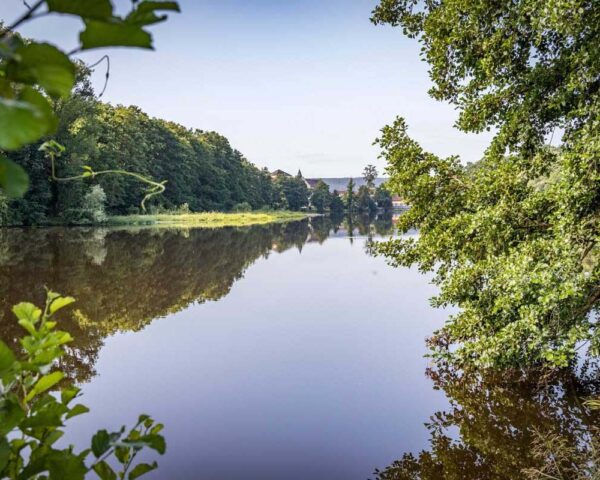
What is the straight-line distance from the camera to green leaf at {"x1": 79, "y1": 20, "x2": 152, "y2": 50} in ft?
1.74

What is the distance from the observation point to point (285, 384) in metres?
8.39

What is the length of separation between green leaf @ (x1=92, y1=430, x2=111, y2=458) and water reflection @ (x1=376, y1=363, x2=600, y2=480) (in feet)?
16.2

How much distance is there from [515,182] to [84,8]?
22.9ft

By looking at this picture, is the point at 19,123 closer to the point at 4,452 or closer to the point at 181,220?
the point at 4,452

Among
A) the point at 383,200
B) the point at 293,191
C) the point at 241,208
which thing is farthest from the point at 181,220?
the point at 383,200

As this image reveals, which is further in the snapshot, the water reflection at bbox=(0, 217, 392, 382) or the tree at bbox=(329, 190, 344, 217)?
the tree at bbox=(329, 190, 344, 217)

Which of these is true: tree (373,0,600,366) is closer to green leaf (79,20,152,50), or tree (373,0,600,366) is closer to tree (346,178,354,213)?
green leaf (79,20,152,50)

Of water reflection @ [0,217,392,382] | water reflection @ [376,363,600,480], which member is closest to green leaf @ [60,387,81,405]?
water reflection @ [376,363,600,480]

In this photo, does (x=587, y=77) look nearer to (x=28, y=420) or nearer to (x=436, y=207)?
(x=436, y=207)

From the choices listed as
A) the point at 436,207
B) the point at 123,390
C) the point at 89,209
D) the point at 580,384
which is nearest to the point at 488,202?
the point at 436,207

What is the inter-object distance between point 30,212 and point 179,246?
18919mm

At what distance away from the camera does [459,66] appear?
288 inches

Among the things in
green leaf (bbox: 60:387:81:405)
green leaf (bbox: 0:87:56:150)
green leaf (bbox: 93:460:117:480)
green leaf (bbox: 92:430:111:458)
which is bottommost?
green leaf (bbox: 93:460:117:480)

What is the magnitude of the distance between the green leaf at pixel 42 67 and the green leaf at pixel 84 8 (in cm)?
5
